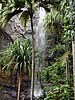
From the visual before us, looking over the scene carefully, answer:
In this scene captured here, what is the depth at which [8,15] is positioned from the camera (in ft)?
35.8

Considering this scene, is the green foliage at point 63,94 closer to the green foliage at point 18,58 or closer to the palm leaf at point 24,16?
the green foliage at point 18,58

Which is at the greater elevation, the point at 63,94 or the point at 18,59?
the point at 18,59

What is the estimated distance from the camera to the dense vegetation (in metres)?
8.98

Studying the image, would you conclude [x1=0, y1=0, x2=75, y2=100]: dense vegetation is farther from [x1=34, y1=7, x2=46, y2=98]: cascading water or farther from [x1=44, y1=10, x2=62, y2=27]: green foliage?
[x1=34, y1=7, x2=46, y2=98]: cascading water

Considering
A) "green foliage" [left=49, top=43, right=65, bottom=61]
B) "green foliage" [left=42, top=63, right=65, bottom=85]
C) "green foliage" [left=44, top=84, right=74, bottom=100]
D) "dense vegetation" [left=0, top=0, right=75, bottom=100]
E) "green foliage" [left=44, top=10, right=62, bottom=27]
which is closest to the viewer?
"dense vegetation" [left=0, top=0, right=75, bottom=100]

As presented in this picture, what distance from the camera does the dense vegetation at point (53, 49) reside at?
8.98 metres

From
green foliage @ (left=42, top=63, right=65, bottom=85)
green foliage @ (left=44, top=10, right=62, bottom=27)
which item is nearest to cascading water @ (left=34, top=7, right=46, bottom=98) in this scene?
green foliage @ (left=42, top=63, right=65, bottom=85)

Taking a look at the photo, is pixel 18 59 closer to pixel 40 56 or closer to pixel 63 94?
pixel 40 56

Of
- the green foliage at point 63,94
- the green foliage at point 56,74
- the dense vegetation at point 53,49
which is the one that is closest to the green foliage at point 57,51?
the dense vegetation at point 53,49

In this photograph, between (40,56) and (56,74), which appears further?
(40,56)

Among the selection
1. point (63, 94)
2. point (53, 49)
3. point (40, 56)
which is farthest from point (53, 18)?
point (40, 56)

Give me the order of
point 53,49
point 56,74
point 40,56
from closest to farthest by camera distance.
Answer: point 56,74 → point 53,49 → point 40,56

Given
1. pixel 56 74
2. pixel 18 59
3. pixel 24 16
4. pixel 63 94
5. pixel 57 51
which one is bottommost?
pixel 63 94

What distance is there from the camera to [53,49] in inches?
541
